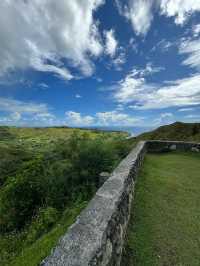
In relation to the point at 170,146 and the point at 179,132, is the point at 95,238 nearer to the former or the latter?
the point at 170,146

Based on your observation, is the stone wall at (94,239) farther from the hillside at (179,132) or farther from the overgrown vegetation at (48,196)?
the hillside at (179,132)

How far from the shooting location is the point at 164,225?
3451 mm

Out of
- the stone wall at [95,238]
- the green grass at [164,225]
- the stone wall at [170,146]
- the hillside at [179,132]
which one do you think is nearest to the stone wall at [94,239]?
the stone wall at [95,238]

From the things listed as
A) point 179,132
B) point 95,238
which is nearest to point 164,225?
point 95,238

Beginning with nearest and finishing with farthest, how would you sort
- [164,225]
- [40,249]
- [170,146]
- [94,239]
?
1. [94,239]
2. [164,225]
3. [40,249]
4. [170,146]

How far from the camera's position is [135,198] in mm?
4562

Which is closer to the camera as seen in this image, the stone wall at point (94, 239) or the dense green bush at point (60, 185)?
the stone wall at point (94, 239)

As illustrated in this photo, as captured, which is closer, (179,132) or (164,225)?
(164,225)

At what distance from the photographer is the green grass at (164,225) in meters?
2.68

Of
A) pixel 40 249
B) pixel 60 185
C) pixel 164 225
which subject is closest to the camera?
pixel 164 225

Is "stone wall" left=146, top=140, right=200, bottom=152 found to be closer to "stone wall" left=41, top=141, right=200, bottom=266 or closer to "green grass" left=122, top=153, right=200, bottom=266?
"green grass" left=122, top=153, right=200, bottom=266

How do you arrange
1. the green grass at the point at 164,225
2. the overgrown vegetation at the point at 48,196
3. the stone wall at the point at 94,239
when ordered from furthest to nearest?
the overgrown vegetation at the point at 48,196
the green grass at the point at 164,225
the stone wall at the point at 94,239

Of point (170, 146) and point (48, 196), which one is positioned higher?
point (170, 146)

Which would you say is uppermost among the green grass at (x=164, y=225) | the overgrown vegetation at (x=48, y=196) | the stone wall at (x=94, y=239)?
the stone wall at (x=94, y=239)
